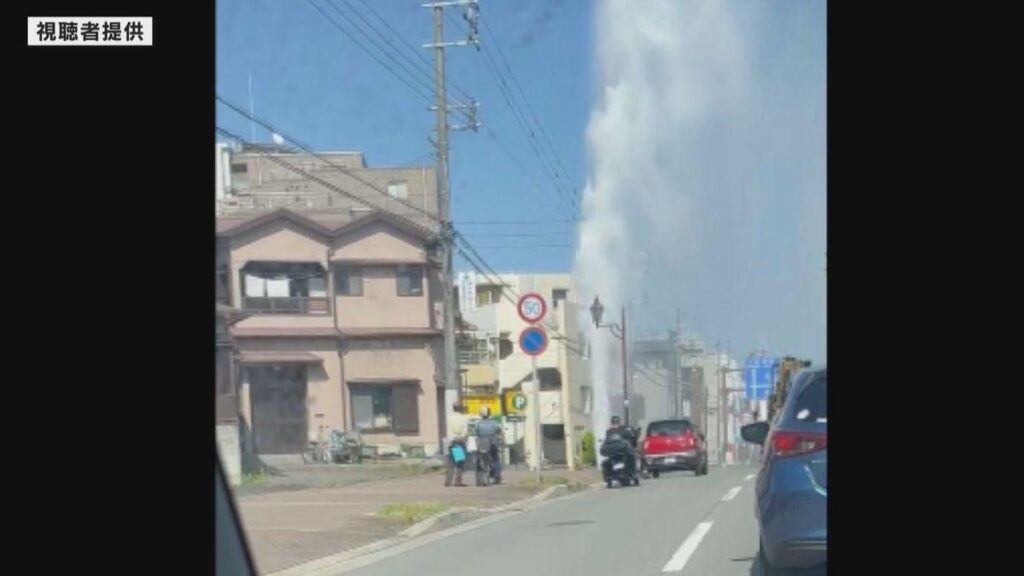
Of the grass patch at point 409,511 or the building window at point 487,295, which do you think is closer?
the grass patch at point 409,511

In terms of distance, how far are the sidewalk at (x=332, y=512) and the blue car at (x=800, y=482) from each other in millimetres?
3009

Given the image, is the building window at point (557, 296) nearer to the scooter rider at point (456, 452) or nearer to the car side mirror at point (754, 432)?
the scooter rider at point (456, 452)

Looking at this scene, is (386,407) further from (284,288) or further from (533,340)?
(284,288)

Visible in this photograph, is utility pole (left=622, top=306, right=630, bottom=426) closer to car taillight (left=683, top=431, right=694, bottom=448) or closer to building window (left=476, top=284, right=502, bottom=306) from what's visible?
car taillight (left=683, top=431, right=694, bottom=448)

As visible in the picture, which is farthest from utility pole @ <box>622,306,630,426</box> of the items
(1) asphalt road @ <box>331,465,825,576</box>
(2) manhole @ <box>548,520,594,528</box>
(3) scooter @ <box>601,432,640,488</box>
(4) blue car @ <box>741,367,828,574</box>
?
(4) blue car @ <box>741,367,828,574</box>

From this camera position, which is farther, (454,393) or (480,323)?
(480,323)

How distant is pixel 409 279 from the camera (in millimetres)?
24906

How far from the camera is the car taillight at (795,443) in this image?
723 cm

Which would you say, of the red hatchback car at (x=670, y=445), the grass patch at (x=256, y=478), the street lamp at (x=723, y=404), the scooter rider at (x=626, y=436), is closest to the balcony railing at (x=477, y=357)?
the street lamp at (x=723, y=404)
